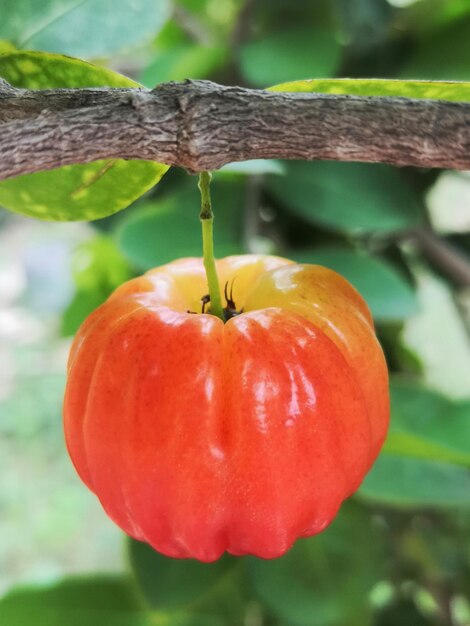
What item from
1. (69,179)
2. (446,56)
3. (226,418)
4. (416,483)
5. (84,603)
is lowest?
(84,603)

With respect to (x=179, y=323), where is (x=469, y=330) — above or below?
below

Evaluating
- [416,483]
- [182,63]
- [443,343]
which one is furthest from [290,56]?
[443,343]

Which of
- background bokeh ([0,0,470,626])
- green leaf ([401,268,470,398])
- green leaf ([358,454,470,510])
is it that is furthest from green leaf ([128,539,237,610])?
green leaf ([401,268,470,398])

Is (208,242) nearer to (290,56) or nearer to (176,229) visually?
(176,229)

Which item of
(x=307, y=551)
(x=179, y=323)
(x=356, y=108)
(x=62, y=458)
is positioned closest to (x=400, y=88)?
(x=356, y=108)

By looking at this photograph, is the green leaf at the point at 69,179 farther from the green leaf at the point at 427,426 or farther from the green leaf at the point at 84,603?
the green leaf at the point at 84,603

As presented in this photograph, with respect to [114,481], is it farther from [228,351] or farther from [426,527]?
[426,527]

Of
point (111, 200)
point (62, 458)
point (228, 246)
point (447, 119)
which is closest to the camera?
point (447, 119)
